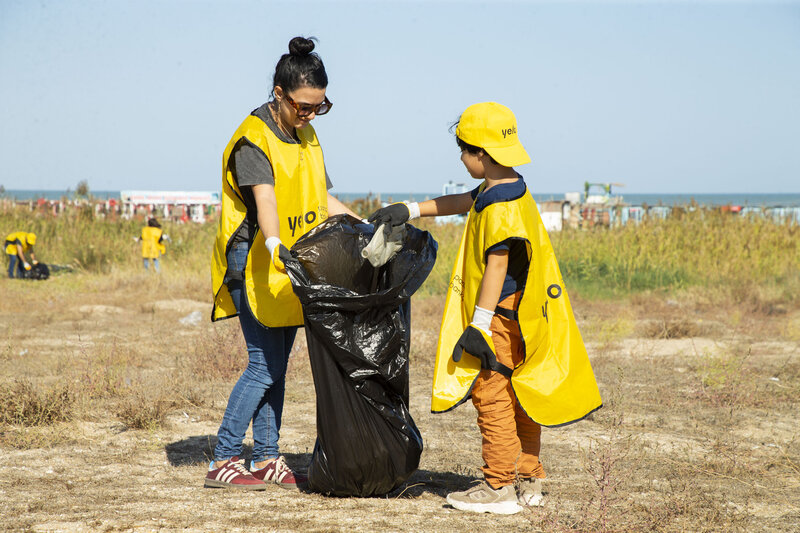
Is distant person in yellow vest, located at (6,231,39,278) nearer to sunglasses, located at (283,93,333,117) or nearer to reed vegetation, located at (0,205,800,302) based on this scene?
reed vegetation, located at (0,205,800,302)

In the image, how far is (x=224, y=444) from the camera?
317 cm

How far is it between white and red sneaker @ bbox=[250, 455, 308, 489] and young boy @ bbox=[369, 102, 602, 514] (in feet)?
2.34

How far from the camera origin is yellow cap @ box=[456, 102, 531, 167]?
2852 mm

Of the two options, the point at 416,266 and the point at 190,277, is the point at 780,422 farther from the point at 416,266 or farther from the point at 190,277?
the point at 190,277

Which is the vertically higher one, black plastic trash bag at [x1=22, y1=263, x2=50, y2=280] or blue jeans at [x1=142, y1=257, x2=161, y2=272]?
blue jeans at [x1=142, y1=257, x2=161, y2=272]

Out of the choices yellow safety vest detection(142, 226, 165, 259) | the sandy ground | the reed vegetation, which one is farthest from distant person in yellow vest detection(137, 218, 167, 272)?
the sandy ground

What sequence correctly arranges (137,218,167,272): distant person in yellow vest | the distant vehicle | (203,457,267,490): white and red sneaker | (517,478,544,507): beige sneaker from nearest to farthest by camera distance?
(517,478,544,507): beige sneaker
(203,457,267,490): white and red sneaker
(137,218,167,272): distant person in yellow vest
the distant vehicle

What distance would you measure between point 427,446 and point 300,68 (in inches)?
86.2

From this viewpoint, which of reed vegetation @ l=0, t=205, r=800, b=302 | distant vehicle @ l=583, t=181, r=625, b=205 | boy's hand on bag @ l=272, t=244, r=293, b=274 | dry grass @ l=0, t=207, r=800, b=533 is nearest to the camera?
boy's hand on bag @ l=272, t=244, r=293, b=274

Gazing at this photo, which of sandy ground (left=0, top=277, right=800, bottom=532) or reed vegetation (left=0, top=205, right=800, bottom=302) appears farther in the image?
A: reed vegetation (left=0, top=205, right=800, bottom=302)

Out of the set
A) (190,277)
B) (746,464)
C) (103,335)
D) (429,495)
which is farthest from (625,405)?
(190,277)

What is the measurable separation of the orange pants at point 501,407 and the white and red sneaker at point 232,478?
0.98 meters

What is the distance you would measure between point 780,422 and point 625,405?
922mm

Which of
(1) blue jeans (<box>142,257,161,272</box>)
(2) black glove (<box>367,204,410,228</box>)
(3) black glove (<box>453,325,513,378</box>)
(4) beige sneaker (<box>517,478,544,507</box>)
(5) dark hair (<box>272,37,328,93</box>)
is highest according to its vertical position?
(5) dark hair (<box>272,37,328,93</box>)
